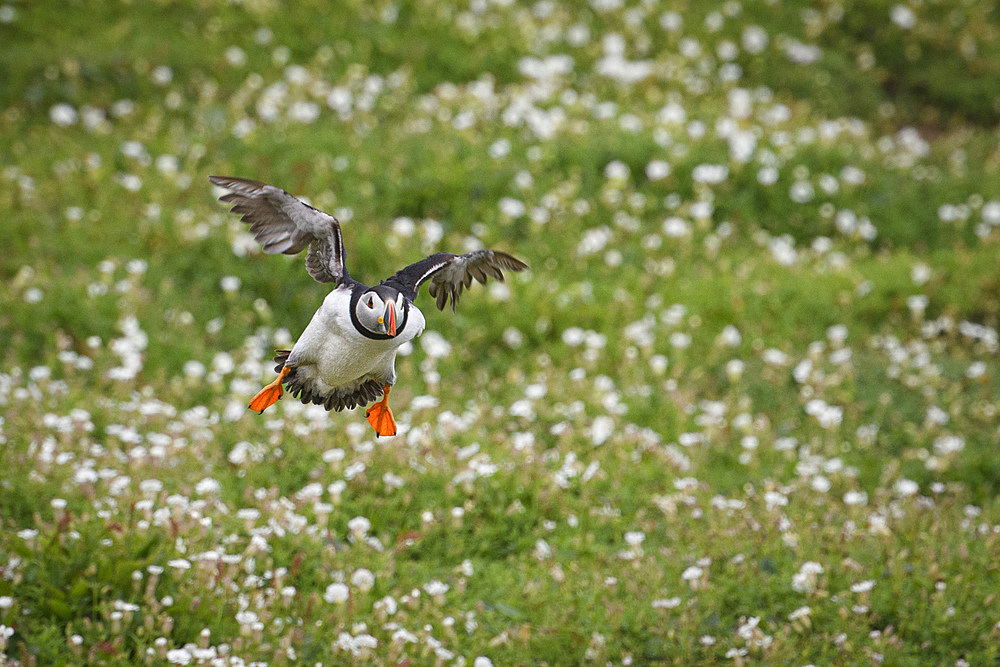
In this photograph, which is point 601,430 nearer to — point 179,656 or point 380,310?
point 179,656

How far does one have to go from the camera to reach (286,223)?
12.5 feet

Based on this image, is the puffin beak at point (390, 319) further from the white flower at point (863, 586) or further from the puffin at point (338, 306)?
the white flower at point (863, 586)

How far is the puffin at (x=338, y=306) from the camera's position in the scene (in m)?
3.34

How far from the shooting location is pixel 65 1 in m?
13.5

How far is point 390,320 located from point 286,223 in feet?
2.86

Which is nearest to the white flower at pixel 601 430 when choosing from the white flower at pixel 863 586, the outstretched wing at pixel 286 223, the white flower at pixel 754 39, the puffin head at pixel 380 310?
the white flower at pixel 863 586

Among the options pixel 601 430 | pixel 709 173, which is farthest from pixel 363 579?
pixel 709 173

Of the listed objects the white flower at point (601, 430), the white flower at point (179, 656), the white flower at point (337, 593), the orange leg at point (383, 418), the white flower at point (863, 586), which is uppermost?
the white flower at point (601, 430)

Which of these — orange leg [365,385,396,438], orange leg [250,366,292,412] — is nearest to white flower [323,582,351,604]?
orange leg [365,385,396,438]

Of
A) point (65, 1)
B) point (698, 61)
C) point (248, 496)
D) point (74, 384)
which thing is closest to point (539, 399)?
point (248, 496)

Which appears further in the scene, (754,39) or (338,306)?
(754,39)

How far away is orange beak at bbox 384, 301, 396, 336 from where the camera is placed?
3.19 metres

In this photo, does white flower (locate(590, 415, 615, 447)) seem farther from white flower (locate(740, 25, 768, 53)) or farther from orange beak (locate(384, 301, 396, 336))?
white flower (locate(740, 25, 768, 53))

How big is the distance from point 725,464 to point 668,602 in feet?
8.25
